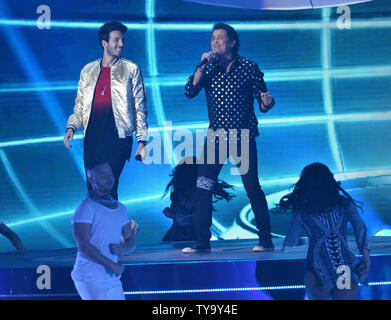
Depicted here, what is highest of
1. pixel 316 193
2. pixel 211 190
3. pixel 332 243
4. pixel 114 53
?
pixel 114 53

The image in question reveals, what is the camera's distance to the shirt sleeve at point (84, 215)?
2.80m

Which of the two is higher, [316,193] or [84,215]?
[316,193]

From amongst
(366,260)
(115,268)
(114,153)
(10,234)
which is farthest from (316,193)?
(10,234)

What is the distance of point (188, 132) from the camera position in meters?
4.98

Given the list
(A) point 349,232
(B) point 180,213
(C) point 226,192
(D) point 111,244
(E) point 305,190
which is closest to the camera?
(D) point 111,244

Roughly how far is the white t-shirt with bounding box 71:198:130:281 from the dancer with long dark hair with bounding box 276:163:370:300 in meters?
0.91

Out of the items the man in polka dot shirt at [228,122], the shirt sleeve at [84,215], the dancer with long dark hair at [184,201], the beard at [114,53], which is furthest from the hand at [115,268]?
the beard at [114,53]

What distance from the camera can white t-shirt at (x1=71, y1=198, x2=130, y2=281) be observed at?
2803 mm

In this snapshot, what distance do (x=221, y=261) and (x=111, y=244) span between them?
64cm

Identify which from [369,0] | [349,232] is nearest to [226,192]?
[349,232]

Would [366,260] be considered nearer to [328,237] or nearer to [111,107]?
[328,237]

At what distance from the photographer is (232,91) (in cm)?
370

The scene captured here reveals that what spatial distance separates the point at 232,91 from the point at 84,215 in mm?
1301
